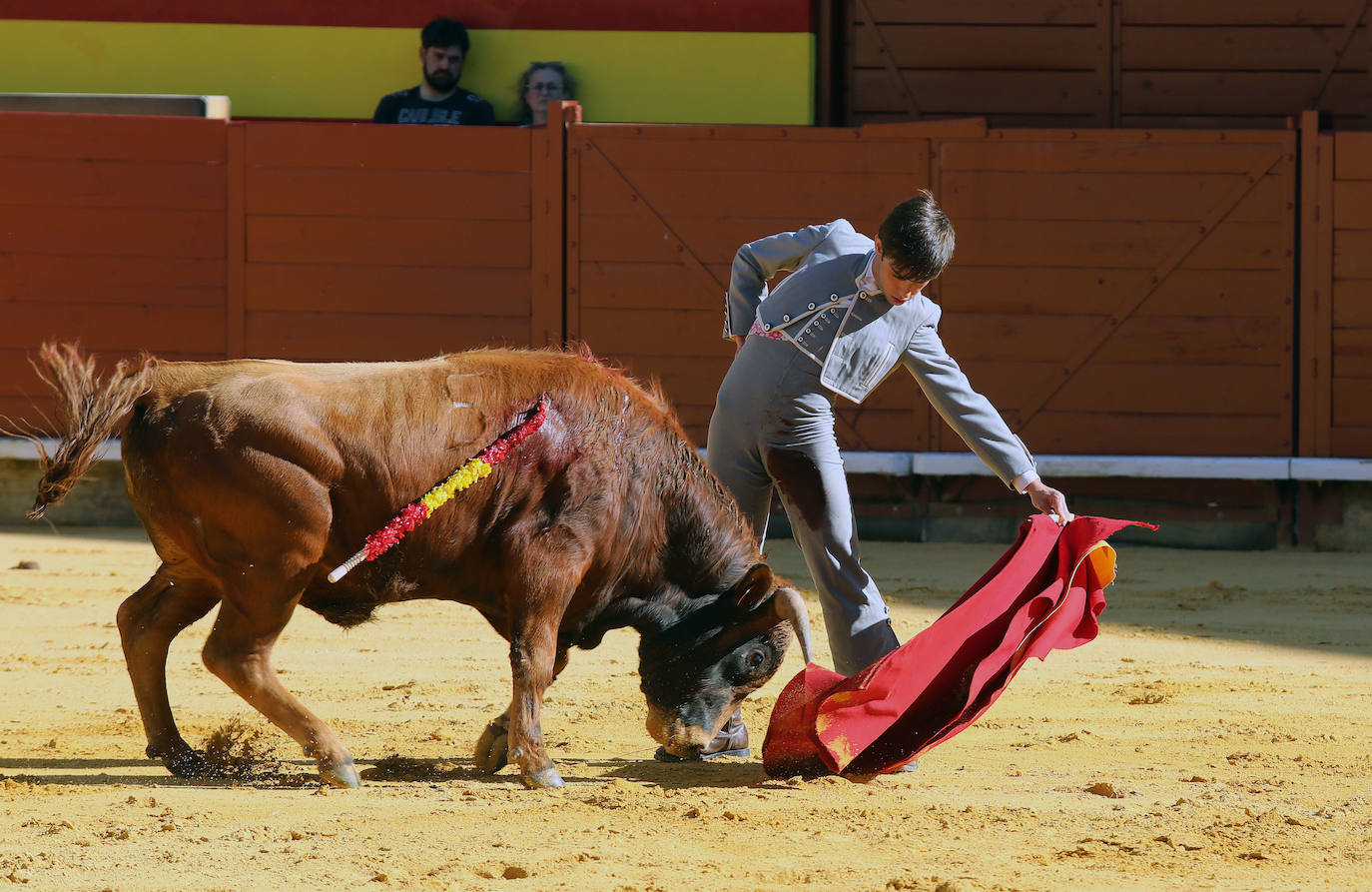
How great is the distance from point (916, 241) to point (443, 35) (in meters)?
5.76

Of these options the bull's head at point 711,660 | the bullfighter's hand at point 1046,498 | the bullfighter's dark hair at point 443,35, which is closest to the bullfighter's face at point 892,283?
the bullfighter's hand at point 1046,498

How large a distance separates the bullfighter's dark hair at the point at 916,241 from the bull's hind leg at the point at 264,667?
1.51 m

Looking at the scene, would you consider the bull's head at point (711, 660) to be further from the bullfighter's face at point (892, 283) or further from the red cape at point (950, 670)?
the bullfighter's face at point (892, 283)

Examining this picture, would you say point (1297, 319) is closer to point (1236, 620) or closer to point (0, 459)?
point (1236, 620)

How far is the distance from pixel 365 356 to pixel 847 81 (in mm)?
3234

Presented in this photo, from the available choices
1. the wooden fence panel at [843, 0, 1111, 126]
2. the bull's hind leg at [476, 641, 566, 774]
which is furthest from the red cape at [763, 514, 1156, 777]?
the wooden fence panel at [843, 0, 1111, 126]

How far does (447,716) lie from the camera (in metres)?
4.63

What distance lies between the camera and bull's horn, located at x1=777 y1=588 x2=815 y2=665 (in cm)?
384

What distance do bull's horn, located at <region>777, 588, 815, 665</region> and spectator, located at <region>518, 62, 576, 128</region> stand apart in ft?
18.2

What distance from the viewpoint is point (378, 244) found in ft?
27.5

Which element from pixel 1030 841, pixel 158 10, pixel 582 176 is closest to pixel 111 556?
pixel 582 176

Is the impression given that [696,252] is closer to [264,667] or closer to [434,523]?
[434,523]

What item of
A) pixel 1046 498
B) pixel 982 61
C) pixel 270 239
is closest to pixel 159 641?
pixel 1046 498

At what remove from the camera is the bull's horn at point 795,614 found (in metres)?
3.84
